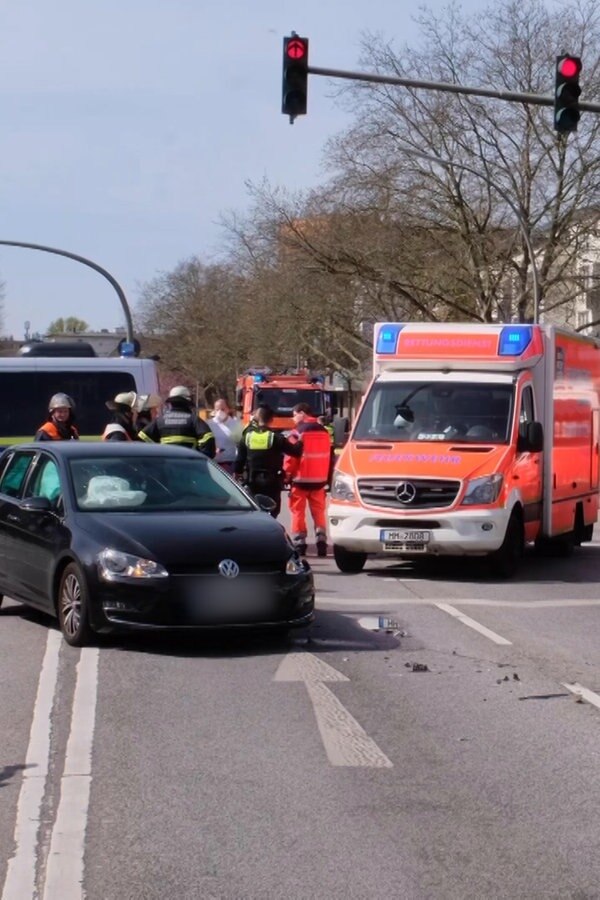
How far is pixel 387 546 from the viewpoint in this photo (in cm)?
1532

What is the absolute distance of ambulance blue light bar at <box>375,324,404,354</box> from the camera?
16.8 meters

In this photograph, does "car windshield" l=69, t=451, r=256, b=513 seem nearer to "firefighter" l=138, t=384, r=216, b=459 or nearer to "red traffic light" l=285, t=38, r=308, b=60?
"firefighter" l=138, t=384, r=216, b=459

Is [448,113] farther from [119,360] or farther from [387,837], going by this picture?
[387,837]

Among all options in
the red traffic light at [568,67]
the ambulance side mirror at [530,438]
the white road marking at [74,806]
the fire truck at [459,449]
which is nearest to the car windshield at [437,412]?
the fire truck at [459,449]

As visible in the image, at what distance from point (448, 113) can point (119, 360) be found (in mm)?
19989

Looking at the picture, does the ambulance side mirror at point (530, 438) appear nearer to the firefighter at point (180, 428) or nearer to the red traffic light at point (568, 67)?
the firefighter at point (180, 428)

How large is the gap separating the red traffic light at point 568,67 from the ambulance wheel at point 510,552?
4735 mm

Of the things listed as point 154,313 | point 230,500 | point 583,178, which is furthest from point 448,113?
point 154,313

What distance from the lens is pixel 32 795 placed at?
6402mm

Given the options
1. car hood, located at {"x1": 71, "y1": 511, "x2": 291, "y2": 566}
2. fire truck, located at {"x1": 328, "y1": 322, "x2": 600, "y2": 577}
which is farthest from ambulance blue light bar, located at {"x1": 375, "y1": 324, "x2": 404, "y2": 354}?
car hood, located at {"x1": 71, "y1": 511, "x2": 291, "y2": 566}

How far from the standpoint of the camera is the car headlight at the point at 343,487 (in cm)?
1570

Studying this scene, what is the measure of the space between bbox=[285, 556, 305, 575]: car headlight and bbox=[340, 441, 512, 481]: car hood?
4.99 metres

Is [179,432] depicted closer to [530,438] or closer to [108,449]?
[530,438]

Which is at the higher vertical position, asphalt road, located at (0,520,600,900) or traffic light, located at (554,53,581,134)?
traffic light, located at (554,53,581,134)
